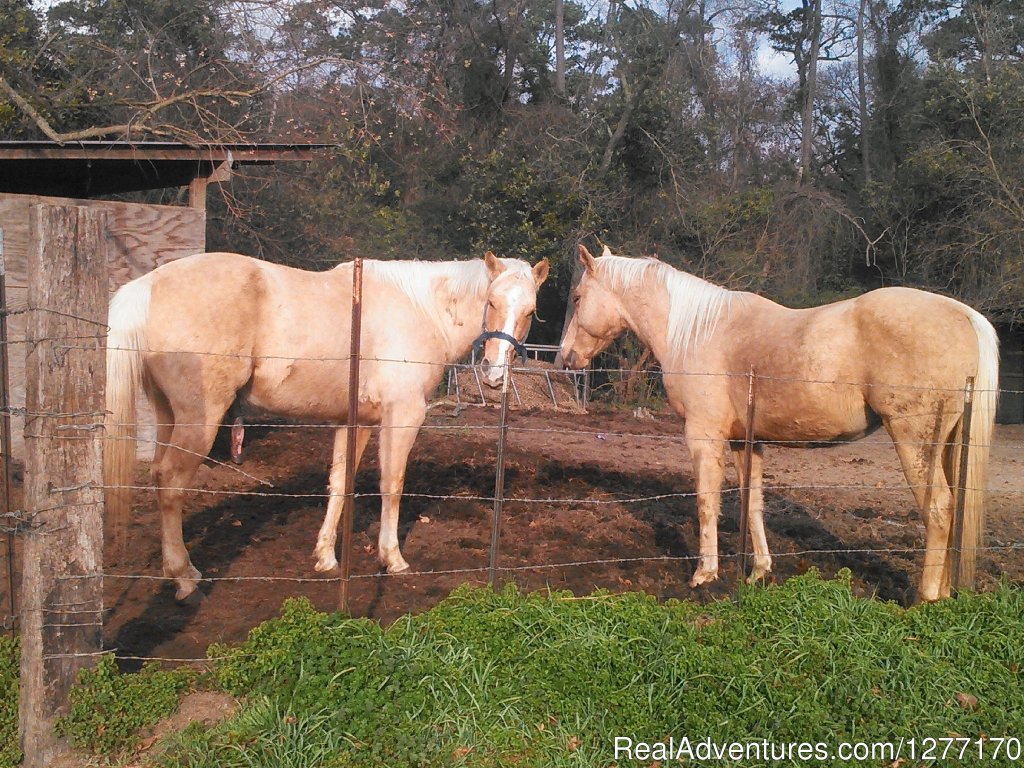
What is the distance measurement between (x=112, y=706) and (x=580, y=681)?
183 cm

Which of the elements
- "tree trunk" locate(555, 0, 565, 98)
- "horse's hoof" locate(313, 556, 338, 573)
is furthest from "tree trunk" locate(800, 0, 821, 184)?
"horse's hoof" locate(313, 556, 338, 573)

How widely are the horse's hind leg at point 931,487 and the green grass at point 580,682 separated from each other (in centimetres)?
→ 52

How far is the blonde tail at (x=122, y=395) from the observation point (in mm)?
3713

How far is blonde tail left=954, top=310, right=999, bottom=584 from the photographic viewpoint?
441cm

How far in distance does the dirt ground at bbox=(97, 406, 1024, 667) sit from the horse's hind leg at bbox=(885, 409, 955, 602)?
35 centimetres

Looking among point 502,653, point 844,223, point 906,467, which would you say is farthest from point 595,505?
point 844,223

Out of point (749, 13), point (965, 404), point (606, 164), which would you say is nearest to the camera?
point (965, 404)

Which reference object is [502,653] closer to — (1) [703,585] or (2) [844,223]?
(1) [703,585]

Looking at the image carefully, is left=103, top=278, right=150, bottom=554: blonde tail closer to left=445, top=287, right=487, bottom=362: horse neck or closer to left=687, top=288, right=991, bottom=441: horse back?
left=445, top=287, right=487, bottom=362: horse neck

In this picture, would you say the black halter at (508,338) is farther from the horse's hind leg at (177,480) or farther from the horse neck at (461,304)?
the horse's hind leg at (177,480)

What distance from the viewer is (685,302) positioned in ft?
18.0

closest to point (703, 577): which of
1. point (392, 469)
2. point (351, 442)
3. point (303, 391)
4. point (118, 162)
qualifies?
point (392, 469)

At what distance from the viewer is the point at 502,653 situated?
3.52 meters

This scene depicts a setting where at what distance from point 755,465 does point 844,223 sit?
16462mm
